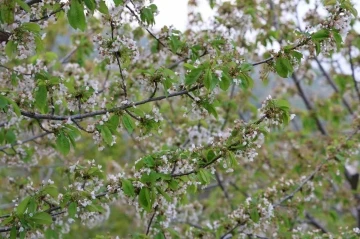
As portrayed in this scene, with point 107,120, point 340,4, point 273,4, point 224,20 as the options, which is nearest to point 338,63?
point 273,4

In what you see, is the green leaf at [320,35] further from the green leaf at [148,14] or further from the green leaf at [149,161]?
the green leaf at [149,161]

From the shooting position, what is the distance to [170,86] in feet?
9.25

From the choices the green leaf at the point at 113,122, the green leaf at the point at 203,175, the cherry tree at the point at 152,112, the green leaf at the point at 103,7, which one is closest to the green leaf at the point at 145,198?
the cherry tree at the point at 152,112

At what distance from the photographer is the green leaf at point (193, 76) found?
8.38 ft

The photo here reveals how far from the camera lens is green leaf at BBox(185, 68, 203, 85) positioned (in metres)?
2.55

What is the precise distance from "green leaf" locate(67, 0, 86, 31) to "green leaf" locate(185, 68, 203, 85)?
0.65 m

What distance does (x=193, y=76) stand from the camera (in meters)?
2.57

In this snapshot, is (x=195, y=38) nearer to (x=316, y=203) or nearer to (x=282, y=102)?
(x=282, y=102)

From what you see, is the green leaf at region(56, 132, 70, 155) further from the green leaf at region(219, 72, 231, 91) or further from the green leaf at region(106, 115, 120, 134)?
the green leaf at region(219, 72, 231, 91)

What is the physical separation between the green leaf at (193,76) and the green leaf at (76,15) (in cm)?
65

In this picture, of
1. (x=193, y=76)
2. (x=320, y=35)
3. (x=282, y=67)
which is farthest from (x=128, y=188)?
(x=320, y=35)

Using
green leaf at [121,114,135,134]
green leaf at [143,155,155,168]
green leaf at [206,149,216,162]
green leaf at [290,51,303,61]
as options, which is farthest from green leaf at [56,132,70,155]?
green leaf at [290,51,303,61]

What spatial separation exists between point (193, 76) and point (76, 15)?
0.72 meters

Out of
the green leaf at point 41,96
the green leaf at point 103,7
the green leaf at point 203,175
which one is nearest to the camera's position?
the green leaf at point 103,7
